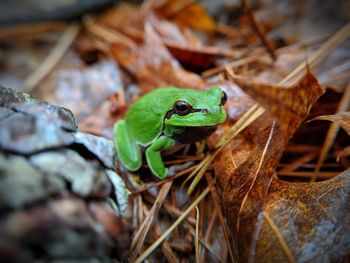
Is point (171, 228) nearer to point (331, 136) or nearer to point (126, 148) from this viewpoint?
point (126, 148)

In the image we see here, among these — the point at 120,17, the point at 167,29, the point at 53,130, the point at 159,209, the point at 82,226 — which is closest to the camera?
the point at 82,226

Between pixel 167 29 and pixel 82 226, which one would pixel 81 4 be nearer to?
pixel 167 29

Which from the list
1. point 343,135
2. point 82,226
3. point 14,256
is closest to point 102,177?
point 82,226

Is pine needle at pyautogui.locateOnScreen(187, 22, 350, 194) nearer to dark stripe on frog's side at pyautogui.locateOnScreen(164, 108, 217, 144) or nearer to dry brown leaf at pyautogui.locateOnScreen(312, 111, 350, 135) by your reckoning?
dark stripe on frog's side at pyautogui.locateOnScreen(164, 108, 217, 144)

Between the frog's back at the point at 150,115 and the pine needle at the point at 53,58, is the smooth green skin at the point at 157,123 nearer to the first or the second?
the frog's back at the point at 150,115

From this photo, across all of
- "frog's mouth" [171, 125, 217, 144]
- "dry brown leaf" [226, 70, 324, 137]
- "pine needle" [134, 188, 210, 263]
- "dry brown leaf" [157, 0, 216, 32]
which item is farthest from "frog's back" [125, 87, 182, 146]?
"dry brown leaf" [157, 0, 216, 32]

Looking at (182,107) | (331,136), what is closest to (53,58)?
(182,107)

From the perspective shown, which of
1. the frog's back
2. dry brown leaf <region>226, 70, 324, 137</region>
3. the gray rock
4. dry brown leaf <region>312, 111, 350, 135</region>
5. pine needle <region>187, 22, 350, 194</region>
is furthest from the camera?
the frog's back
